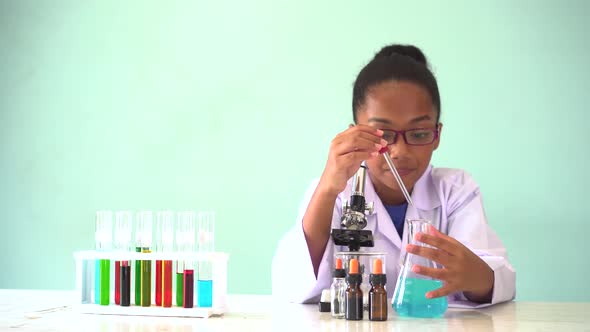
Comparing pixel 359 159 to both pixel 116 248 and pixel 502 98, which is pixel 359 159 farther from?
pixel 502 98

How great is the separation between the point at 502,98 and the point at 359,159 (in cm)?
146


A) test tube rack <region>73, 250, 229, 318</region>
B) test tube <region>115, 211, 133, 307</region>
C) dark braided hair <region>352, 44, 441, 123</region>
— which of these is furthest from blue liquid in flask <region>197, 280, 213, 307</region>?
dark braided hair <region>352, 44, 441, 123</region>

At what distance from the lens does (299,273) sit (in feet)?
5.67

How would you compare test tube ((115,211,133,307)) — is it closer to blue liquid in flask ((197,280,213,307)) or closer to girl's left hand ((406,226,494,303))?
blue liquid in flask ((197,280,213,307))

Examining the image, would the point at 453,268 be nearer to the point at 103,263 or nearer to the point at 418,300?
the point at 418,300

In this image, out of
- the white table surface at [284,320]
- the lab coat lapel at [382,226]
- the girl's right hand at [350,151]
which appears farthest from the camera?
the lab coat lapel at [382,226]

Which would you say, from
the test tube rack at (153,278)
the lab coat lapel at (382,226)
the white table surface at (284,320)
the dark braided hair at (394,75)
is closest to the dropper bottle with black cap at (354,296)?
the white table surface at (284,320)

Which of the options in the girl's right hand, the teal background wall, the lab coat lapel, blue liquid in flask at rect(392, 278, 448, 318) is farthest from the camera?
the teal background wall

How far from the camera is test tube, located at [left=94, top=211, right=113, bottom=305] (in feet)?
5.00

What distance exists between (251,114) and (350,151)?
1543 millimetres

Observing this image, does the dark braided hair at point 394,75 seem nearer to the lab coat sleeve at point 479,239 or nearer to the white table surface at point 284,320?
the lab coat sleeve at point 479,239

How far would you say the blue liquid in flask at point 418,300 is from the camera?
1448mm

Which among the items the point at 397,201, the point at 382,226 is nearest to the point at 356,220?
the point at 382,226

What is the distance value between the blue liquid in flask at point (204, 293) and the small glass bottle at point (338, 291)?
251mm
